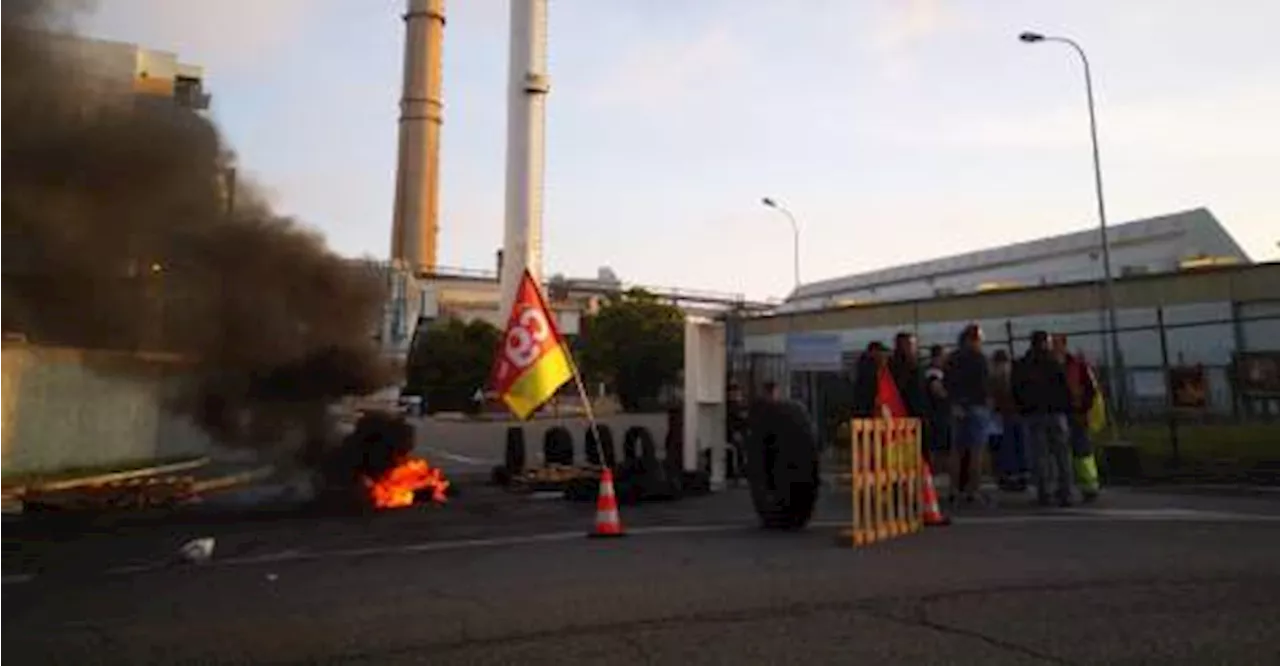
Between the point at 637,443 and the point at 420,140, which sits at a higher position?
the point at 420,140

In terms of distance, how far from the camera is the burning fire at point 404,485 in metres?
13.1

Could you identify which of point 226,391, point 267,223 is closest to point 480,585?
point 226,391

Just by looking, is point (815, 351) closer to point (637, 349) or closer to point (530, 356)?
point (530, 356)

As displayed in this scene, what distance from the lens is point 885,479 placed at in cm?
933

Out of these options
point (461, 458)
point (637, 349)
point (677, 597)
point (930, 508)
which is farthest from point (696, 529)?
point (637, 349)

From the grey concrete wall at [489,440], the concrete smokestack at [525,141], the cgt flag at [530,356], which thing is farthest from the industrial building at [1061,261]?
the cgt flag at [530,356]

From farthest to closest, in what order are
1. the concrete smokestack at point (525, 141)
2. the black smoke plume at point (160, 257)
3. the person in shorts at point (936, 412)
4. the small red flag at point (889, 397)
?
the concrete smokestack at point (525, 141) < the black smoke plume at point (160, 257) < the person in shorts at point (936, 412) < the small red flag at point (889, 397)

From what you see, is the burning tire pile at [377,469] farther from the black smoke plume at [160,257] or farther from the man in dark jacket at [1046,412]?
the man in dark jacket at [1046,412]

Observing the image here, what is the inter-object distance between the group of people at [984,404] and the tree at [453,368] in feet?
193

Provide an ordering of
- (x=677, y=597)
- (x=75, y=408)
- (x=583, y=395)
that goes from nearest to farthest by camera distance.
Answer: (x=677, y=597)
(x=583, y=395)
(x=75, y=408)

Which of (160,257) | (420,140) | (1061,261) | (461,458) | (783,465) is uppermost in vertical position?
(420,140)

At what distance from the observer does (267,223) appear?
52.2 feet

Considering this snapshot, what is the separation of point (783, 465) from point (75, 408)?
44.4 feet

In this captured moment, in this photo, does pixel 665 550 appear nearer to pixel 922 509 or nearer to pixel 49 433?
pixel 922 509
